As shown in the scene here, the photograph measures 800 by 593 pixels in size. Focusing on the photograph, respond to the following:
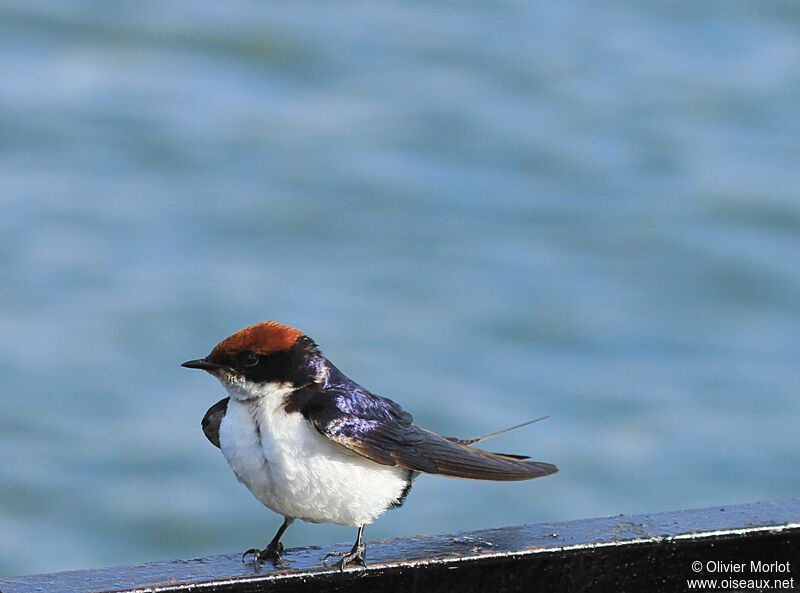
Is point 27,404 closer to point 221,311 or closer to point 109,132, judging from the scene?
point 221,311

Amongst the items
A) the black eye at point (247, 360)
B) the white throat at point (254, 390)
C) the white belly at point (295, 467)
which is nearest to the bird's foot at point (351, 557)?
the white belly at point (295, 467)

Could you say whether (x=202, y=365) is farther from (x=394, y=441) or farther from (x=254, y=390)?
(x=394, y=441)

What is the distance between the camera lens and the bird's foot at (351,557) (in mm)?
3432

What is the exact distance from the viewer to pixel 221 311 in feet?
40.4

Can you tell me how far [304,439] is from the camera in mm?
3562

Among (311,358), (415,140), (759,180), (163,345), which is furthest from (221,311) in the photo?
(311,358)

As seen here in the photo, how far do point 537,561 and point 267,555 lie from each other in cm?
62

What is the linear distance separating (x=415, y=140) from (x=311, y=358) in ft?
39.1

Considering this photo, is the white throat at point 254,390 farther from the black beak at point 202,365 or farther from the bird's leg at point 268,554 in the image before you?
the bird's leg at point 268,554

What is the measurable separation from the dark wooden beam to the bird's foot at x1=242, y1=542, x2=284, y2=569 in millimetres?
31

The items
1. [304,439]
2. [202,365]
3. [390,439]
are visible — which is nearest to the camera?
[202,365]

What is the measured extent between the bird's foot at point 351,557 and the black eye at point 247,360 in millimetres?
473

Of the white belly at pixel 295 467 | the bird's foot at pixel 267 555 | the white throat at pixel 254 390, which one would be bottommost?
the bird's foot at pixel 267 555

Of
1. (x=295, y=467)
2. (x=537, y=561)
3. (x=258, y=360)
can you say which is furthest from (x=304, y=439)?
(x=537, y=561)
